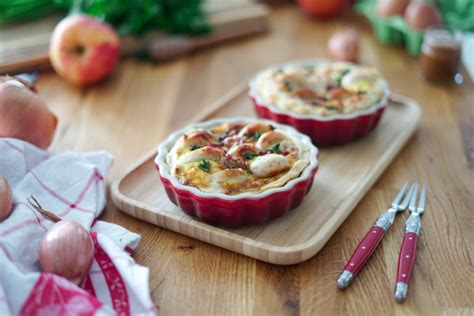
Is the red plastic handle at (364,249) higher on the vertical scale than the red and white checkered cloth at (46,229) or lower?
lower

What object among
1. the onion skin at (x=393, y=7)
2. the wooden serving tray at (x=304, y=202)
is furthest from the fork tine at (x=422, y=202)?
the onion skin at (x=393, y=7)

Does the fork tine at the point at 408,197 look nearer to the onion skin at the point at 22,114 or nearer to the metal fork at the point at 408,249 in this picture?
the metal fork at the point at 408,249

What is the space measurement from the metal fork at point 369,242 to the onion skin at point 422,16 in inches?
41.0

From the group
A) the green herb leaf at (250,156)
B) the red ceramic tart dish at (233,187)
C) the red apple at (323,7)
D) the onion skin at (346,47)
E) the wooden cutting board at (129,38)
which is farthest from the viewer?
the red apple at (323,7)

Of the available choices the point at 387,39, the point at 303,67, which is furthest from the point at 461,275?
the point at 387,39

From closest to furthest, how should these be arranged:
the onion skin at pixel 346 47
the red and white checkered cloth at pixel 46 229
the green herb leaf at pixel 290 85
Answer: the red and white checkered cloth at pixel 46 229, the green herb leaf at pixel 290 85, the onion skin at pixel 346 47

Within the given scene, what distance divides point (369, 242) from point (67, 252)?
0.69 metres

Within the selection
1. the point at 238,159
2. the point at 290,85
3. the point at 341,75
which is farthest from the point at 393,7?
the point at 238,159

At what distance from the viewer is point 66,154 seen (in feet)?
5.33

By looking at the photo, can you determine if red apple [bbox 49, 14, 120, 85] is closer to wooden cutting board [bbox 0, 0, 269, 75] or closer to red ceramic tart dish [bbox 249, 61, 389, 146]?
wooden cutting board [bbox 0, 0, 269, 75]

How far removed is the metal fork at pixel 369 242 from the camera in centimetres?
→ 132

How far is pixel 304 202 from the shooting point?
5.22 ft

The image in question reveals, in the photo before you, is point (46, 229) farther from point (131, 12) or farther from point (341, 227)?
point (131, 12)

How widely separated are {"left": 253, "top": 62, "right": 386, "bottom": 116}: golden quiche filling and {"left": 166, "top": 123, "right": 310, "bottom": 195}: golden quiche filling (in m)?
0.21
